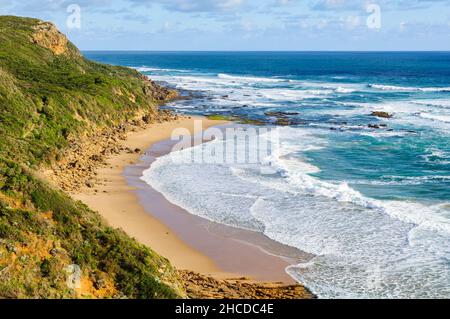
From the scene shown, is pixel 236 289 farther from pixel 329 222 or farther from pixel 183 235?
pixel 329 222

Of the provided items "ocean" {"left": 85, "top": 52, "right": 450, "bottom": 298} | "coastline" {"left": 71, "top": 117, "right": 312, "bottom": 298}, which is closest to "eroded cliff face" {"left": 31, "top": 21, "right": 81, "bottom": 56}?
"ocean" {"left": 85, "top": 52, "right": 450, "bottom": 298}

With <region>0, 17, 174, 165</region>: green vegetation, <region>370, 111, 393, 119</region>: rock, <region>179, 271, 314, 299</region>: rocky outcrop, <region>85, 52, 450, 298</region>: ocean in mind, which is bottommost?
<region>179, 271, 314, 299</region>: rocky outcrop

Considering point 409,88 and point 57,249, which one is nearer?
A: point 57,249

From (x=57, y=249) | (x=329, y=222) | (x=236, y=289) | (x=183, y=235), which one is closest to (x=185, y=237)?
(x=183, y=235)

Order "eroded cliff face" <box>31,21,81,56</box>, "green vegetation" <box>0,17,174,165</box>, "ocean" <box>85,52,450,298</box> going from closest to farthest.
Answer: "ocean" <box>85,52,450,298</box>, "green vegetation" <box>0,17,174,165</box>, "eroded cliff face" <box>31,21,81,56</box>

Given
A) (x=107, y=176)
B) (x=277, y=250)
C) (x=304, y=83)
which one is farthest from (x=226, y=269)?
(x=304, y=83)

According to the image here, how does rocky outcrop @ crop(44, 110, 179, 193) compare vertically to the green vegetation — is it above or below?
below

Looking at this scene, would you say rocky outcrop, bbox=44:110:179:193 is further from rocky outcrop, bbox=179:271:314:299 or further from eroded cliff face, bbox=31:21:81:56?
eroded cliff face, bbox=31:21:81:56

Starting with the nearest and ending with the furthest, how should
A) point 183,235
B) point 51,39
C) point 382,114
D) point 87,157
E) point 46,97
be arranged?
1. point 183,235
2. point 87,157
3. point 46,97
4. point 382,114
5. point 51,39
